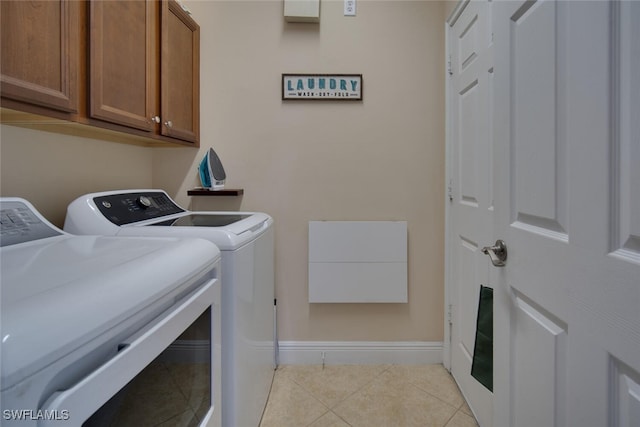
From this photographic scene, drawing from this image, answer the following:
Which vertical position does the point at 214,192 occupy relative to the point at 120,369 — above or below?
above

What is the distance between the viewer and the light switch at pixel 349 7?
1.95 meters

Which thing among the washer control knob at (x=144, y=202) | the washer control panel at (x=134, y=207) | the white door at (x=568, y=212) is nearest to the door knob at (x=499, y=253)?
the white door at (x=568, y=212)

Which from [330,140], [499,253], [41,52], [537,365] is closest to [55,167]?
[41,52]

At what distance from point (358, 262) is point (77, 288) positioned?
62.4 inches

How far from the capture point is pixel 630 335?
1.66ft

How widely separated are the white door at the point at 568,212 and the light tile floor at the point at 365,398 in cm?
71

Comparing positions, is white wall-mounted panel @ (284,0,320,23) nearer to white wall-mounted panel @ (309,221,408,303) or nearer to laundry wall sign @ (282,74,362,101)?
laundry wall sign @ (282,74,362,101)

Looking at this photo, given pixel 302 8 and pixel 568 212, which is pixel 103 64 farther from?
pixel 568 212

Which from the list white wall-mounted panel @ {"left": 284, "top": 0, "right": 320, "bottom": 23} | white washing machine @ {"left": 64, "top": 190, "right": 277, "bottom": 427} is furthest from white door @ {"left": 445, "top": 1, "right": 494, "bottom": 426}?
white washing machine @ {"left": 64, "top": 190, "right": 277, "bottom": 427}

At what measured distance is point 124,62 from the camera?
127 cm

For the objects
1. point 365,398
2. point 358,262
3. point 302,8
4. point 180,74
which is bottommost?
point 365,398

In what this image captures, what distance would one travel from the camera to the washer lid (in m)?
0.39

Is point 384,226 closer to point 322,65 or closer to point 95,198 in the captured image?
point 322,65

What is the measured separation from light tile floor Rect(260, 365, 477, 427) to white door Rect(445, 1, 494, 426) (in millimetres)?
124
